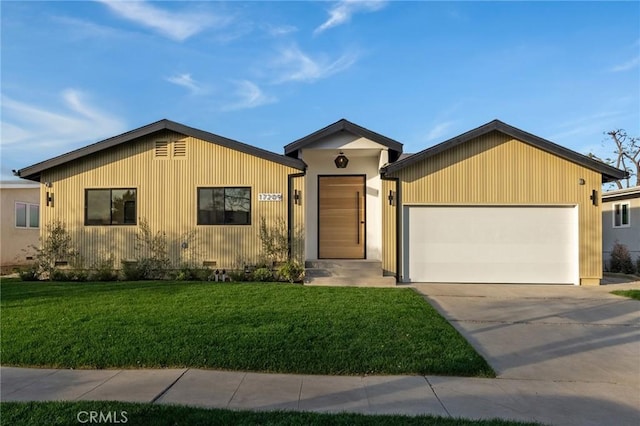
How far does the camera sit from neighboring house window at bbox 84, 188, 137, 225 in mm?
12531

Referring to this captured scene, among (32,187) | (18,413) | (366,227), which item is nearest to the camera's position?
(18,413)

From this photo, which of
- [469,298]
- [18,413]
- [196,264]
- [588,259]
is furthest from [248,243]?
[588,259]

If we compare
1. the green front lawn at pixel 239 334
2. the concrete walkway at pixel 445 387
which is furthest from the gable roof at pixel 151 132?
the concrete walkway at pixel 445 387

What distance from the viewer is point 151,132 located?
12.3m

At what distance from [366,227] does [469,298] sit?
391 cm

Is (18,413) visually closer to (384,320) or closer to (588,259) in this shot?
(384,320)

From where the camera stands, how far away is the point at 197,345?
5492 millimetres

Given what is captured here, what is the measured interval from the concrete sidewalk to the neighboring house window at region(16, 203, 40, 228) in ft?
49.8

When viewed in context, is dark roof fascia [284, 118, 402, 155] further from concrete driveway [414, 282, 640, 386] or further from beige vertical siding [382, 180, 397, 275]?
concrete driveway [414, 282, 640, 386]

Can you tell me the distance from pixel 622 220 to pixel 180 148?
1752 cm

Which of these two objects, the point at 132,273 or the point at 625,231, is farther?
the point at 625,231

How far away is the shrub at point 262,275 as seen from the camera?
37.0 feet

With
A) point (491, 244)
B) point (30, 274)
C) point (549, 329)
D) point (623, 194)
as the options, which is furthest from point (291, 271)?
point (623, 194)

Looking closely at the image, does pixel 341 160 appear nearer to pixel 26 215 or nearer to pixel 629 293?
pixel 629 293
